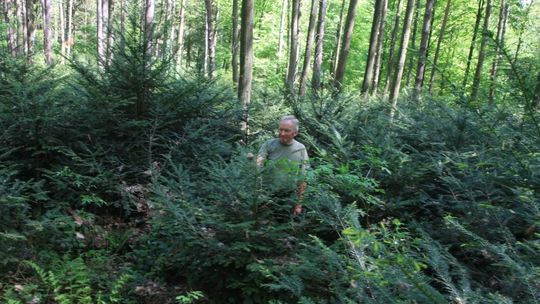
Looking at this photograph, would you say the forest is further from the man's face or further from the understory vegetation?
the man's face

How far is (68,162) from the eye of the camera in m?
5.83

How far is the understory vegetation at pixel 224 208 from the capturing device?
2.93 m

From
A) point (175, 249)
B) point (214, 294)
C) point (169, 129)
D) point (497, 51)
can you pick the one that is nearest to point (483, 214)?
point (497, 51)

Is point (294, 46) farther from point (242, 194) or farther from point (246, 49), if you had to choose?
point (242, 194)

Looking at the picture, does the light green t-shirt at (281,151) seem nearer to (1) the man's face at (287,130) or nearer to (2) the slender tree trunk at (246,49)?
(1) the man's face at (287,130)

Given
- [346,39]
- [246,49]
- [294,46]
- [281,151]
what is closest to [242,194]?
[281,151]

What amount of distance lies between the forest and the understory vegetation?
0.02 metres

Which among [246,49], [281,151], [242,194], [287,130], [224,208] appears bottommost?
[224,208]

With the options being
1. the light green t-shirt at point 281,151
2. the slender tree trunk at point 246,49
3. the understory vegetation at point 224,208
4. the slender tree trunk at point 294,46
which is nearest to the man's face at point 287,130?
the light green t-shirt at point 281,151

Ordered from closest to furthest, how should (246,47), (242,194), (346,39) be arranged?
(242,194)
(246,47)
(346,39)

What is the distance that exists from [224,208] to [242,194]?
267mm

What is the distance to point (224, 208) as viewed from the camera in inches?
162

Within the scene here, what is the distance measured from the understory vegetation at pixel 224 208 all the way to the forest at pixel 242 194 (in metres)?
0.02

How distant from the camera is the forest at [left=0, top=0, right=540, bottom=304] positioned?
2770 millimetres
